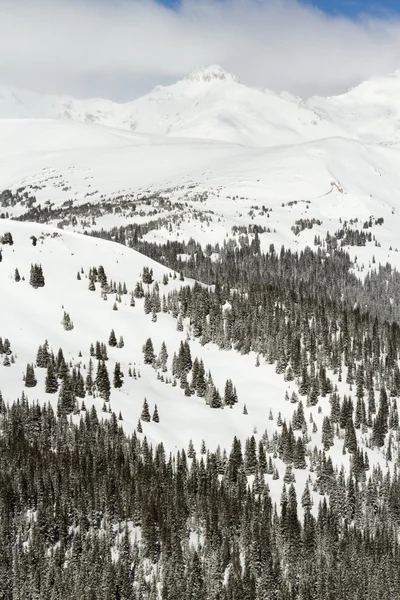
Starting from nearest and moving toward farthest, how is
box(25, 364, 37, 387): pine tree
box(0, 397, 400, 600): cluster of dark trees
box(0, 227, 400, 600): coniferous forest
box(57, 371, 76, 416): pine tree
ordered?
box(0, 397, 400, 600): cluster of dark trees < box(0, 227, 400, 600): coniferous forest < box(57, 371, 76, 416): pine tree < box(25, 364, 37, 387): pine tree

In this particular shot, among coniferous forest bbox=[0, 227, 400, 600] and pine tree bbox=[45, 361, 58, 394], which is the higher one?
pine tree bbox=[45, 361, 58, 394]

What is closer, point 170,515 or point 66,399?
point 170,515

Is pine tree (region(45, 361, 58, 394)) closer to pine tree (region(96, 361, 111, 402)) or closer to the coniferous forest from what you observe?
the coniferous forest

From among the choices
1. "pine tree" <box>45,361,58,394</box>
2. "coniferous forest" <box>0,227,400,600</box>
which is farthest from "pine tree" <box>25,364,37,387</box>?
"pine tree" <box>45,361,58,394</box>

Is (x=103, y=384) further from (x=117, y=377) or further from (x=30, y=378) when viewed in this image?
(x=30, y=378)

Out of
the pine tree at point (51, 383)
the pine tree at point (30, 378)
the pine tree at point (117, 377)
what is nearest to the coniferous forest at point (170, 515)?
the pine tree at point (51, 383)

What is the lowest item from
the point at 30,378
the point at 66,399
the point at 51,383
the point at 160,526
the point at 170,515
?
the point at 160,526

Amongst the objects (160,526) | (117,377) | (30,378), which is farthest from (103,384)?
(160,526)

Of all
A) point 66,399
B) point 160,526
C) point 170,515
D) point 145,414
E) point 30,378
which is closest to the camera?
point 160,526

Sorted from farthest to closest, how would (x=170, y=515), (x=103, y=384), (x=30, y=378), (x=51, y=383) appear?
(x=103, y=384) → (x=51, y=383) → (x=30, y=378) → (x=170, y=515)

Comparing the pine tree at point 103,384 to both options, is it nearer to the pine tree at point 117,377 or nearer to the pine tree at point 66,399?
the pine tree at point 117,377

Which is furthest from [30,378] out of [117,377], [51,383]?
[117,377]

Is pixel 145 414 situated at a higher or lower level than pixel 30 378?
lower
